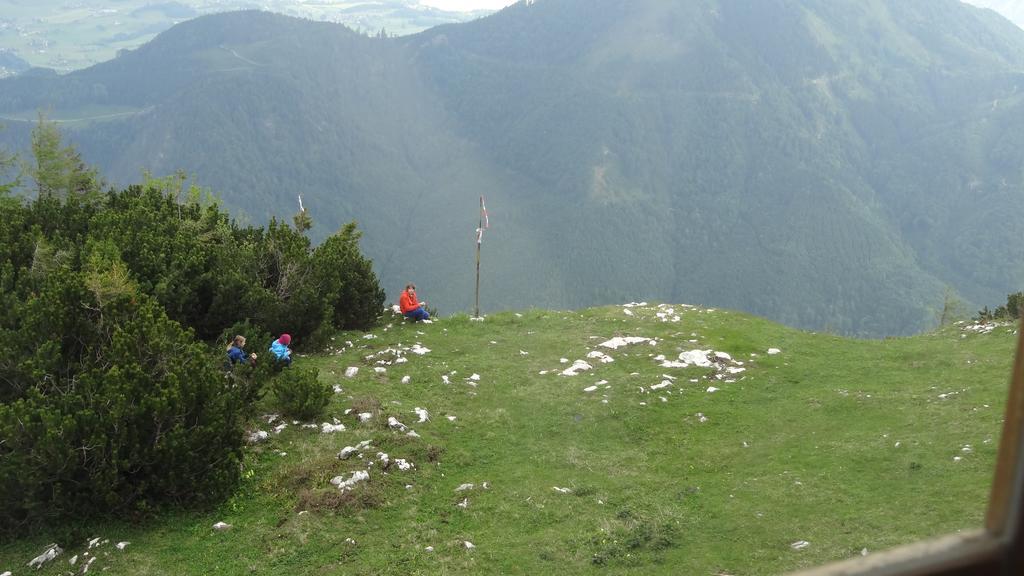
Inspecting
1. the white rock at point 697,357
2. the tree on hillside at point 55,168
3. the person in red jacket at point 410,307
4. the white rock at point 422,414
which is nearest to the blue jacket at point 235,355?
the white rock at point 422,414

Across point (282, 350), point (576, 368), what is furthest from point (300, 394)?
point (576, 368)

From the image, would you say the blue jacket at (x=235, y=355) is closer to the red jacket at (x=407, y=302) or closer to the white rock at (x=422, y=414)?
the white rock at (x=422, y=414)

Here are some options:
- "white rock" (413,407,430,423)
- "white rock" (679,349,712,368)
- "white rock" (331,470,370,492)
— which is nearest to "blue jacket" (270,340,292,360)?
"white rock" (413,407,430,423)

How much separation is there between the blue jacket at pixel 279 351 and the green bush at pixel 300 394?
2.27 m

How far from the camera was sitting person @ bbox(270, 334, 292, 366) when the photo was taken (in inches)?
657

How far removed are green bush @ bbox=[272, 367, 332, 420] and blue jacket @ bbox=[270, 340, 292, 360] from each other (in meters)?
2.27

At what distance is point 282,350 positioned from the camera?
55.7ft

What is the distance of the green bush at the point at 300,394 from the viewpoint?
1416 centimetres

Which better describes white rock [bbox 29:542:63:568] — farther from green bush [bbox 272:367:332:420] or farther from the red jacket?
the red jacket

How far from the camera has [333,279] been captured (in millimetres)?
20578

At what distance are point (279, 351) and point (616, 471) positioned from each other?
8928mm

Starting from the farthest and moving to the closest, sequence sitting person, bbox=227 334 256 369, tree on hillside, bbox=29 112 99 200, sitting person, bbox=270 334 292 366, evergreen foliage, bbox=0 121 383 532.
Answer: tree on hillside, bbox=29 112 99 200 → sitting person, bbox=270 334 292 366 → sitting person, bbox=227 334 256 369 → evergreen foliage, bbox=0 121 383 532

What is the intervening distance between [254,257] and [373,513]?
468 inches

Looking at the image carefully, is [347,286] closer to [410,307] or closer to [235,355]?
[410,307]
